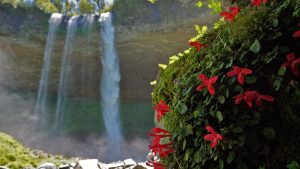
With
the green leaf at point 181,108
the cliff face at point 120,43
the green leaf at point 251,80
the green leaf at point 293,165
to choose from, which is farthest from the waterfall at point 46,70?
the green leaf at point 293,165

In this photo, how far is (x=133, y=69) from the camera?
15.6 meters

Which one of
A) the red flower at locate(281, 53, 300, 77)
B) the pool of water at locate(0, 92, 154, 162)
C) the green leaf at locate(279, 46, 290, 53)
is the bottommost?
the pool of water at locate(0, 92, 154, 162)

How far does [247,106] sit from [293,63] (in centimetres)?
18

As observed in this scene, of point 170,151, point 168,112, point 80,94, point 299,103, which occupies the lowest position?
point 80,94

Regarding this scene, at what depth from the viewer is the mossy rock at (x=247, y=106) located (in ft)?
2.97

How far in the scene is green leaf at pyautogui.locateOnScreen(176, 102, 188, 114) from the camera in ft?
3.57

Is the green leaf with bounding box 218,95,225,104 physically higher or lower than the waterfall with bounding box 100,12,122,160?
higher

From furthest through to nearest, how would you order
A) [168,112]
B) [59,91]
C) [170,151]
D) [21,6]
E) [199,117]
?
[59,91] → [21,6] → [168,112] → [170,151] → [199,117]

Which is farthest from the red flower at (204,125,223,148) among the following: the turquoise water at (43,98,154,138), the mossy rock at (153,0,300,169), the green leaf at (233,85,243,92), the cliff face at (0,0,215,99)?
the turquoise water at (43,98,154,138)

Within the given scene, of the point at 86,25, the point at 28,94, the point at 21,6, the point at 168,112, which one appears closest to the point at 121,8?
the point at 86,25

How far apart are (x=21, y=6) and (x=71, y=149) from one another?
670 cm

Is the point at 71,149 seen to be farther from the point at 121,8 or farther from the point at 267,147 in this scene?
the point at 267,147

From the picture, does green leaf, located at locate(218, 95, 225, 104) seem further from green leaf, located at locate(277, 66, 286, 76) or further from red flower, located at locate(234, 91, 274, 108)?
green leaf, located at locate(277, 66, 286, 76)

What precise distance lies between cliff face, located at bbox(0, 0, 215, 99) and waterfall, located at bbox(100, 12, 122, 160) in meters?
0.32
